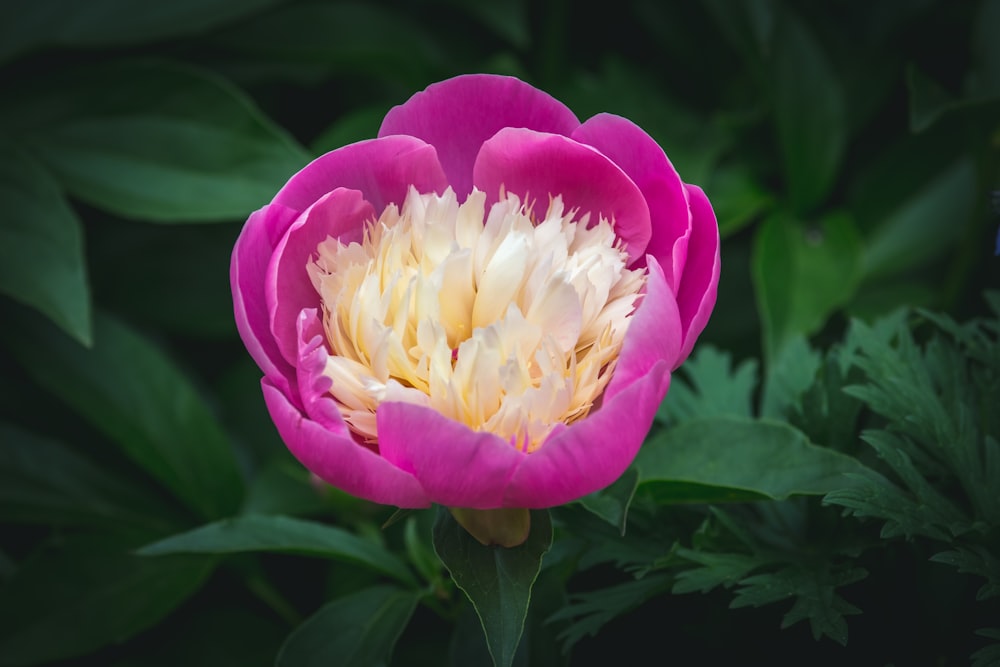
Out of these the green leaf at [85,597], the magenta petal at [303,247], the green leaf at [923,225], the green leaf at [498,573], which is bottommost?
the green leaf at [85,597]

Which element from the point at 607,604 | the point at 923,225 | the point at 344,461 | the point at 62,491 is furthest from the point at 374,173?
the point at 923,225

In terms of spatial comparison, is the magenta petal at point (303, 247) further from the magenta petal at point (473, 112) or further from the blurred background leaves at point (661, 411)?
the blurred background leaves at point (661, 411)

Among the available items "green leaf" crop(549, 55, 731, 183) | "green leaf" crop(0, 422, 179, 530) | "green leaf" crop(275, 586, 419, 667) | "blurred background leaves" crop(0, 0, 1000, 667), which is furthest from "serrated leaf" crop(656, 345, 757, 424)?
"green leaf" crop(0, 422, 179, 530)

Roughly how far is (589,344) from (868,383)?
0.22 m

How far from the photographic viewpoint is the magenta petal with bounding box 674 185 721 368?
0.45 m

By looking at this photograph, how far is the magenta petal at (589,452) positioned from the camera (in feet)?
1.34

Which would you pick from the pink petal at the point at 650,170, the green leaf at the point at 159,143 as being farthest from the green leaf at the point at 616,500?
the green leaf at the point at 159,143

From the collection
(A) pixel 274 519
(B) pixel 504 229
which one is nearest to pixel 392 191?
(B) pixel 504 229

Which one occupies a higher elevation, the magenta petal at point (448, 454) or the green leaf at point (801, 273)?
the magenta petal at point (448, 454)

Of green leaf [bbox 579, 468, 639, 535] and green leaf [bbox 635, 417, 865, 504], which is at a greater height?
green leaf [bbox 579, 468, 639, 535]

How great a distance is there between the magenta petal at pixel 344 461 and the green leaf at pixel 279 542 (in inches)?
6.3

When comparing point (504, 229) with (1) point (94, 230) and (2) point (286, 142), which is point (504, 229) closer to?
(2) point (286, 142)

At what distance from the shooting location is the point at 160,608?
0.77 metres

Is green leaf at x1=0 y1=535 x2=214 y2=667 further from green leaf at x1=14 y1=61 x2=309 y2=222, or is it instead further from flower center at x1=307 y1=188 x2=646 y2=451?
flower center at x1=307 y1=188 x2=646 y2=451
